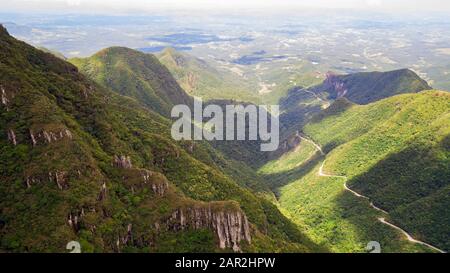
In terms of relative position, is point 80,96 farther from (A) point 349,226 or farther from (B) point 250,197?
(A) point 349,226

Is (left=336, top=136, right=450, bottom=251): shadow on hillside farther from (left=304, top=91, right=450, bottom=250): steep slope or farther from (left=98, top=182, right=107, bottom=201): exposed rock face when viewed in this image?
(left=98, top=182, right=107, bottom=201): exposed rock face

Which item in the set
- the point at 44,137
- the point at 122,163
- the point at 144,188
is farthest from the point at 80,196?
the point at 122,163

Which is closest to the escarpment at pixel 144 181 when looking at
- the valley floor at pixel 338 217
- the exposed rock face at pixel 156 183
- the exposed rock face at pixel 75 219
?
the exposed rock face at pixel 156 183

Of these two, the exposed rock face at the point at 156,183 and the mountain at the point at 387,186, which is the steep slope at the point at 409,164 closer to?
the mountain at the point at 387,186

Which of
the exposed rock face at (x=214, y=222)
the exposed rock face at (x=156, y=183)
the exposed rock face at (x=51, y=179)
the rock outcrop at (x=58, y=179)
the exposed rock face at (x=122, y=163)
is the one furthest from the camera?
the exposed rock face at (x=122, y=163)

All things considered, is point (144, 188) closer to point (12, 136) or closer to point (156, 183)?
point (156, 183)

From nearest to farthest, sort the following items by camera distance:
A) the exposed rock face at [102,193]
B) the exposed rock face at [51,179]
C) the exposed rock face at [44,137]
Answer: the exposed rock face at [51,179] < the exposed rock face at [102,193] < the exposed rock face at [44,137]

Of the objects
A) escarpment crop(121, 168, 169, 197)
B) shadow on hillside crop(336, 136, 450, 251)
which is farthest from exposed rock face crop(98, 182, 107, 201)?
shadow on hillside crop(336, 136, 450, 251)
